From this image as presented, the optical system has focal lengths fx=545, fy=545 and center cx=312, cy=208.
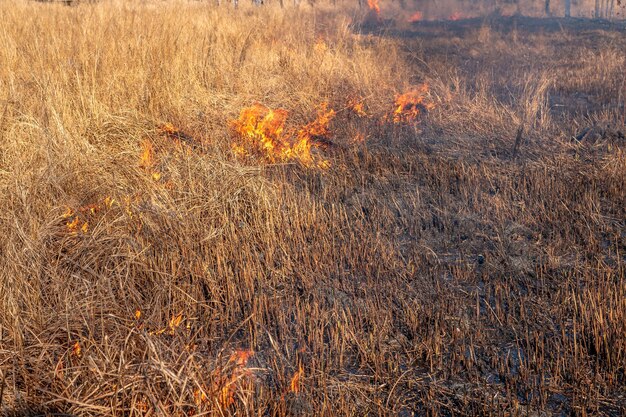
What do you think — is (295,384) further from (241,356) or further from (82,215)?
(82,215)

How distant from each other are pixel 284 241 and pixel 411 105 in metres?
4.20

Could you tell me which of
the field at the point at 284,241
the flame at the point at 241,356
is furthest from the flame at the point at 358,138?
the flame at the point at 241,356

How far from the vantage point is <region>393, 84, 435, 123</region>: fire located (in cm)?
719

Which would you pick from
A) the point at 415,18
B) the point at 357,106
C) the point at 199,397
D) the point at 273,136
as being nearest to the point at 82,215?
the point at 199,397

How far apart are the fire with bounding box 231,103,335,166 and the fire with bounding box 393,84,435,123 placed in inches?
43.1

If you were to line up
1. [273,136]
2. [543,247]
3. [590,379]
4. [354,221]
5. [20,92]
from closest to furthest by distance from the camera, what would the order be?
[590,379]
[543,247]
[354,221]
[20,92]
[273,136]

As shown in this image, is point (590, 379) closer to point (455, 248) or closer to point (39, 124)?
point (455, 248)

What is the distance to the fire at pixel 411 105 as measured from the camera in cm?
719

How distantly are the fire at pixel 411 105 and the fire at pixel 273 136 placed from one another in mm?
1094

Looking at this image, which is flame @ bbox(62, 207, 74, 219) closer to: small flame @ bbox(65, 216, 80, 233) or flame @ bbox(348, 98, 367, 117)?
small flame @ bbox(65, 216, 80, 233)

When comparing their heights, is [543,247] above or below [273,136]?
below

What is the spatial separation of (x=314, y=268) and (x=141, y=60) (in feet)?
12.0

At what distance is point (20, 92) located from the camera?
16.8 feet

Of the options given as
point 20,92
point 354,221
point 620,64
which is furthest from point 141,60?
point 620,64
